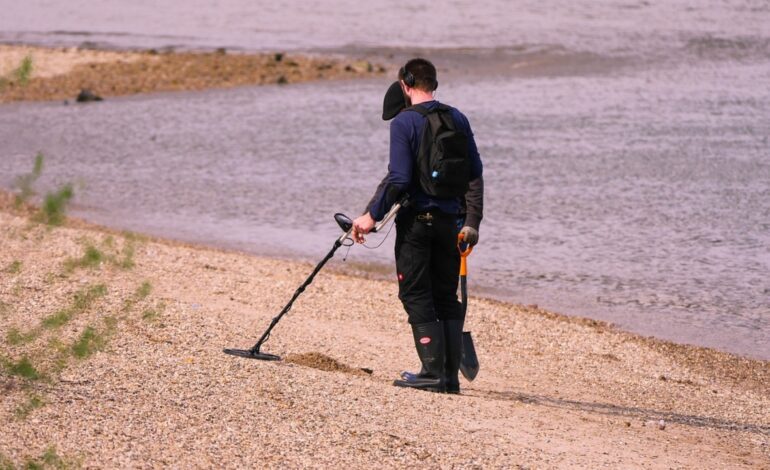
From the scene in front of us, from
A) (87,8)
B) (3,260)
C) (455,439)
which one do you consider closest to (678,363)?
(455,439)

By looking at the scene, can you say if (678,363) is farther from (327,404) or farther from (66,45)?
(66,45)

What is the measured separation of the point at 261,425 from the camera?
19.4 feet

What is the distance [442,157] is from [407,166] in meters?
0.20

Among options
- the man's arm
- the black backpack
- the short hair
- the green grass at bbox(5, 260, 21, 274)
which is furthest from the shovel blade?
the green grass at bbox(5, 260, 21, 274)

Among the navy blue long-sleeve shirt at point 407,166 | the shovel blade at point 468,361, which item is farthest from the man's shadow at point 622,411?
the navy blue long-sleeve shirt at point 407,166

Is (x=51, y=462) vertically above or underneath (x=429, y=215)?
underneath

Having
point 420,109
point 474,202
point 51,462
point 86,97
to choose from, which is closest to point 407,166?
point 420,109

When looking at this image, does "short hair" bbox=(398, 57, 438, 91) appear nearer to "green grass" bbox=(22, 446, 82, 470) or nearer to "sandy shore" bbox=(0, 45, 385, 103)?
"green grass" bbox=(22, 446, 82, 470)

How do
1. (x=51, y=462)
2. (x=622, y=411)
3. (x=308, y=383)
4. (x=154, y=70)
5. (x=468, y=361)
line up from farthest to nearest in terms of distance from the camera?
(x=154, y=70) → (x=622, y=411) → (x=468, y=361) → (x=308, y=383) → (x=51, y=462)

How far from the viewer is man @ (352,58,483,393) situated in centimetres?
676

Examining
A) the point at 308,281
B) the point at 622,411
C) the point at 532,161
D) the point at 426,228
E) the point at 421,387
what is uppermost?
the point at 426,228

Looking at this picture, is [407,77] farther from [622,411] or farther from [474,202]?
[622,411]

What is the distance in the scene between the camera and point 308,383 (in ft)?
21.8

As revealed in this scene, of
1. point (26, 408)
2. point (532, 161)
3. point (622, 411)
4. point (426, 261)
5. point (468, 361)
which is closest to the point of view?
point (26, 408)
